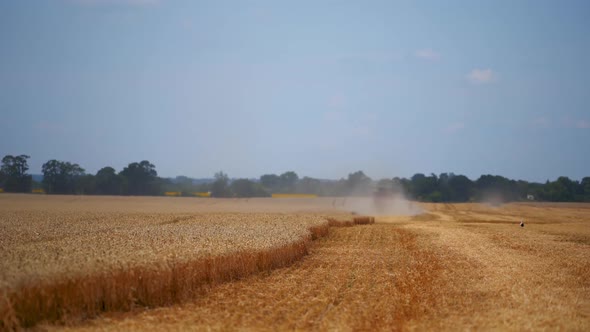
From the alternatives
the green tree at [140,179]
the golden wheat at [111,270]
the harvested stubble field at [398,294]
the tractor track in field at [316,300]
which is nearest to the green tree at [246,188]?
the green tree at [140,179]

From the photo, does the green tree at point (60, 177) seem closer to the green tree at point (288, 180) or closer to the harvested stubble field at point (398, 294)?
the green tree at point (288, 180)

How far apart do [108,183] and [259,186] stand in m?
31.7

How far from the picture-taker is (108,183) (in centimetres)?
9594

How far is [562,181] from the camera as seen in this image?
106812 mm

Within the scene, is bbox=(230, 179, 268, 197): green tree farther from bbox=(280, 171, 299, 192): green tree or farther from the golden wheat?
the golden wheat

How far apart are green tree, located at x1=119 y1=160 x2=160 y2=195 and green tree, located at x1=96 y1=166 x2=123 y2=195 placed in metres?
1.45

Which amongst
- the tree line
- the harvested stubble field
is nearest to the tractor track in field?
the harvested stubble field

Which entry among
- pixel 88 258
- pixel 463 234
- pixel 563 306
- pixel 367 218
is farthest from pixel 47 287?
pixel 367 218

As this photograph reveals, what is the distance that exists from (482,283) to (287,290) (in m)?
5.65

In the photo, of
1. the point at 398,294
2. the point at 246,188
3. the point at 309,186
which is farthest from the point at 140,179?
the point at 398,294

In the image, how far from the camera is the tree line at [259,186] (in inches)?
3462

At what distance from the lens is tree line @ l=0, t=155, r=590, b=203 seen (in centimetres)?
8794

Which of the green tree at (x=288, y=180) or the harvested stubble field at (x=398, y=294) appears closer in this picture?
the harvested stubble field at (x=398, y=294)

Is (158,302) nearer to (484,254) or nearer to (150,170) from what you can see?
(484,254)
